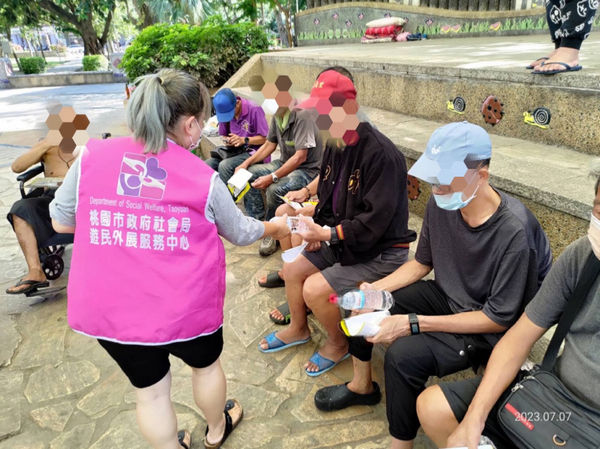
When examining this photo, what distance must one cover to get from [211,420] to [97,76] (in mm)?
22298

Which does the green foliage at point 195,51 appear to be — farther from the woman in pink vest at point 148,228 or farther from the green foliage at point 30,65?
the green foliage at point 30,65

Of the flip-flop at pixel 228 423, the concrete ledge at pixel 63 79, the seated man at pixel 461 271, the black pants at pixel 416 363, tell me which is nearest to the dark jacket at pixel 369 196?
the seated man at pixel 461 271

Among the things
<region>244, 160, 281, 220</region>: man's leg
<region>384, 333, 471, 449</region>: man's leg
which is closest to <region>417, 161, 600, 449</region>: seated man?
<region>384, 333, 471, 449</region>: man's leg

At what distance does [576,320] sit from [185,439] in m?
1.87

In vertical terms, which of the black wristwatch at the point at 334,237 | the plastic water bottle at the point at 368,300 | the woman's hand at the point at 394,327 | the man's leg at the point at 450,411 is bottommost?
the man's leg at the point at 450,411

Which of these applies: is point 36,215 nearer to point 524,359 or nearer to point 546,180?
point 524,359

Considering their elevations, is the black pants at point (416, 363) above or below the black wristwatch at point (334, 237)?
below

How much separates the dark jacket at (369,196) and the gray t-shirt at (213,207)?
0.69 meters

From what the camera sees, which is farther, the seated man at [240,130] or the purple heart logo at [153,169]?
the seated man at [240,130]

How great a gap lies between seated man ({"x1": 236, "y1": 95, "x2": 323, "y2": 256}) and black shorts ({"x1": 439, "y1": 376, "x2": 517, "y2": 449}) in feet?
7.43

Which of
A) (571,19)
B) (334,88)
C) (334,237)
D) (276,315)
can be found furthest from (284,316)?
(571,19)

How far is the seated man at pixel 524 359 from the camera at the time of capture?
4.38ft

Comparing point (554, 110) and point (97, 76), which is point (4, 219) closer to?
point (554, 110)

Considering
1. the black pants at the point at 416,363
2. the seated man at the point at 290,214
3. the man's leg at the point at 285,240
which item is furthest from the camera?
the man's leg at the point at 285,240
